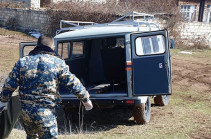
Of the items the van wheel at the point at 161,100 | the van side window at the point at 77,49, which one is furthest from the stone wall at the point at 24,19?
the van wheel at the point at 161,100

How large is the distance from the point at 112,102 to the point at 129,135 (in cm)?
76

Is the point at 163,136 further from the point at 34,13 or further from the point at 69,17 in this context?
the point at 34,13

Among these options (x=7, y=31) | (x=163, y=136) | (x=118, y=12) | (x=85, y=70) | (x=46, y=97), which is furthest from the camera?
(x=7, y=31)

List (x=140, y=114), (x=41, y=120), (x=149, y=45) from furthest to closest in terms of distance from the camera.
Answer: (x=140, y=114) → (x=149, y=45) → (x=41, y=120)

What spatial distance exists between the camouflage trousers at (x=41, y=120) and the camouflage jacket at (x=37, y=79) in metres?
0.08

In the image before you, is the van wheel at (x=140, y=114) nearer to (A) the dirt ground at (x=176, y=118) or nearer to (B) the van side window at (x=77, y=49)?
(A) the dirt ground at (x=176, y=118)

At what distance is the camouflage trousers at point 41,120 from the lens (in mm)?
4047

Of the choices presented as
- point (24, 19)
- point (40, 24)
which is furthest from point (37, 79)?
point (24, 19)

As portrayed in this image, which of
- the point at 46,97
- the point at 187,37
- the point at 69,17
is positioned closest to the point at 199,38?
the point at 187,37

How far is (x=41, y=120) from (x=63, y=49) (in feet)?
13.8

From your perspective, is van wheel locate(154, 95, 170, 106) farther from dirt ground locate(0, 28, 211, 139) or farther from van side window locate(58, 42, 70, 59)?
van side window locate(58, 42, 70, 59)

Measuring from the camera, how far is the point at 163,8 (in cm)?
2458

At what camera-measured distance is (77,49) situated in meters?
8.71

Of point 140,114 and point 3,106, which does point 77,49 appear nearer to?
point 140,114
